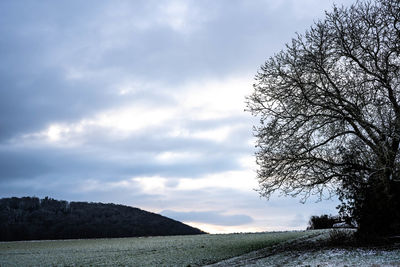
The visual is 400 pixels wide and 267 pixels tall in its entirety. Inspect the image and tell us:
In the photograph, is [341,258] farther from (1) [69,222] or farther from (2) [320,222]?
(1) [69,222]

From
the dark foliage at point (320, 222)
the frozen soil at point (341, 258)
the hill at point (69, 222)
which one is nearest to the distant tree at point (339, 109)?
the frozen soil at point (341, 258)

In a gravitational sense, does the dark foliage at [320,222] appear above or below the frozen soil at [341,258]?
above

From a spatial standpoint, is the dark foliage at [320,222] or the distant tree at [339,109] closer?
the distant tree at [339,109]

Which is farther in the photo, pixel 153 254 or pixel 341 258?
pixel 153 254

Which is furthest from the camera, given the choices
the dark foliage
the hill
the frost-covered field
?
the hill

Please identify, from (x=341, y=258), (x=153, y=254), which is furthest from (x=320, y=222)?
(x=341, y=258)

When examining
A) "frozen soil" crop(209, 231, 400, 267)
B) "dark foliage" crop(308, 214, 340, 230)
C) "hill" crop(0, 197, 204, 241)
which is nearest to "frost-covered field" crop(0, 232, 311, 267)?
"frozen soil" crop(209, 231, 400, 267)

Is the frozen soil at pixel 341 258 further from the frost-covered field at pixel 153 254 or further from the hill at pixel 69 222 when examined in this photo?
the hill at pixel 69 222

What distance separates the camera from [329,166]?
23594mm

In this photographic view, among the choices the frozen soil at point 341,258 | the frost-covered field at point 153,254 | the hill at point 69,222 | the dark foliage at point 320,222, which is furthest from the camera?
the hill at point 69,222

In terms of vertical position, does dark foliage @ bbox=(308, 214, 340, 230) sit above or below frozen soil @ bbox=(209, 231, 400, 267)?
above

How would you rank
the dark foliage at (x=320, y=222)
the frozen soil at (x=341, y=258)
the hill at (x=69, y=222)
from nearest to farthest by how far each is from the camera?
1. the frozen soil at (x=341, y=258)
2. the dark foliage at (x=320, y=222)
3. the hill at (x=69, y=222)

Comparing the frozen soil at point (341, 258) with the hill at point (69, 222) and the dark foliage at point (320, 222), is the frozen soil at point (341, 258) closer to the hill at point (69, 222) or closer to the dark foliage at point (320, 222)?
the dark foliage at point (320, 222)

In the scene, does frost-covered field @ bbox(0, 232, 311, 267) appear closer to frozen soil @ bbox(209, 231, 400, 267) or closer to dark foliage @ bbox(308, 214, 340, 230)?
frozen soil @ bbox(209, 231, 400, 267)
